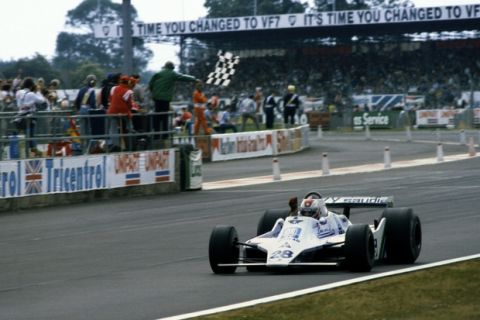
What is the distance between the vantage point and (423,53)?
67.7 meters

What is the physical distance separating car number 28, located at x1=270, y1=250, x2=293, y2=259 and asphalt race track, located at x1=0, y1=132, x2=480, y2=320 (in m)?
0.23

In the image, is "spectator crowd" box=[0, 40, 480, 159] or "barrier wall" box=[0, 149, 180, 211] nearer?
"barrier wall" box=[0, 149, 180, 211]

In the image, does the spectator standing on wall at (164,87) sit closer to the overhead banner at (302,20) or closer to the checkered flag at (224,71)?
the checkered flag at (224,71)


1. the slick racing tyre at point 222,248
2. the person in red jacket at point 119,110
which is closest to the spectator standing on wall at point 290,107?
the person in red jacket at point 119,110

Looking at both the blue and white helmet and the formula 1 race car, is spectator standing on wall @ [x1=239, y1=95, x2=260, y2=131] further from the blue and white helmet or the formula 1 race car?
the blue and white helmet

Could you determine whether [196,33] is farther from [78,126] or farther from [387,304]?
[387,304]

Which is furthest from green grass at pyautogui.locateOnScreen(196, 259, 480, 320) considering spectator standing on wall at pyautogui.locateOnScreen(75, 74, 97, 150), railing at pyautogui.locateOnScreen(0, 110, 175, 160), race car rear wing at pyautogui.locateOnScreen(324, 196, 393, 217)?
spectator standing on wall at pyautogui.locateOnScreen(75, 74, 97, 150)

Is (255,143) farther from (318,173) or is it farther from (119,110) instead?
(119,110)

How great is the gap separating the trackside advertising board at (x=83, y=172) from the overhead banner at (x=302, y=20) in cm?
3964

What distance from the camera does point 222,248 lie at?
1198 centimetres

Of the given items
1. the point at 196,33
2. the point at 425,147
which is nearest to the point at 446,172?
the point at 425,147

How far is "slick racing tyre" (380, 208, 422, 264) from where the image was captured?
489 inches

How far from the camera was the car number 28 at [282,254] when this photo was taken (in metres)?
11.5

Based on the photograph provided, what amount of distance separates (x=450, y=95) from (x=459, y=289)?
48.1m
